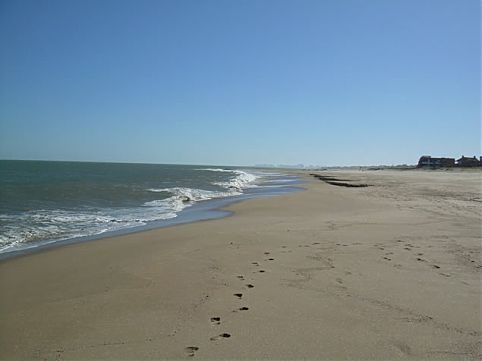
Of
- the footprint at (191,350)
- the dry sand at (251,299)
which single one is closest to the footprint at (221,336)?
the dry sand at (251,299)

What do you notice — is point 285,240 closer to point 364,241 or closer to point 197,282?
point 364,241

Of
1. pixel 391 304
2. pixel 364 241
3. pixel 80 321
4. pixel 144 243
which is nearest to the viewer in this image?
pixel 80 321

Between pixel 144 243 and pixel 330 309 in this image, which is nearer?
pixel 330 309

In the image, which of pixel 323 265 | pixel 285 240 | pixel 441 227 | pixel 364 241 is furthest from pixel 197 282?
pixel 441 227

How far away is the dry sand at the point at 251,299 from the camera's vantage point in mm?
3799

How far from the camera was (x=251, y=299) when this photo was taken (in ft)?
16.6

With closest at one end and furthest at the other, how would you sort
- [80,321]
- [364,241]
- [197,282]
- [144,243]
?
1. [80,321]
2. [197,282]
3. [364,241]
4. [144,243]

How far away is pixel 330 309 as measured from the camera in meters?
4.65

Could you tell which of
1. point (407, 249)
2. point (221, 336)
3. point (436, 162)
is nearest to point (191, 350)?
point (221, 336)

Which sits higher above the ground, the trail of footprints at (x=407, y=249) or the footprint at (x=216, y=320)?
the trail of footprints at (x=407, y=249)

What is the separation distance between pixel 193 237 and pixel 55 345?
6.38 m

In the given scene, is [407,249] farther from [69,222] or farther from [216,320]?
[69,222]

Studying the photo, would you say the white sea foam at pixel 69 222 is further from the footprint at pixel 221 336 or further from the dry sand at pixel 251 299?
the footprint at pixel 221 336

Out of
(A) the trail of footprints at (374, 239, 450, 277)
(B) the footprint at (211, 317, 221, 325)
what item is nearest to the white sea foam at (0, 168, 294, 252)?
(B) the footprint at (211, 317, 221, 325)
